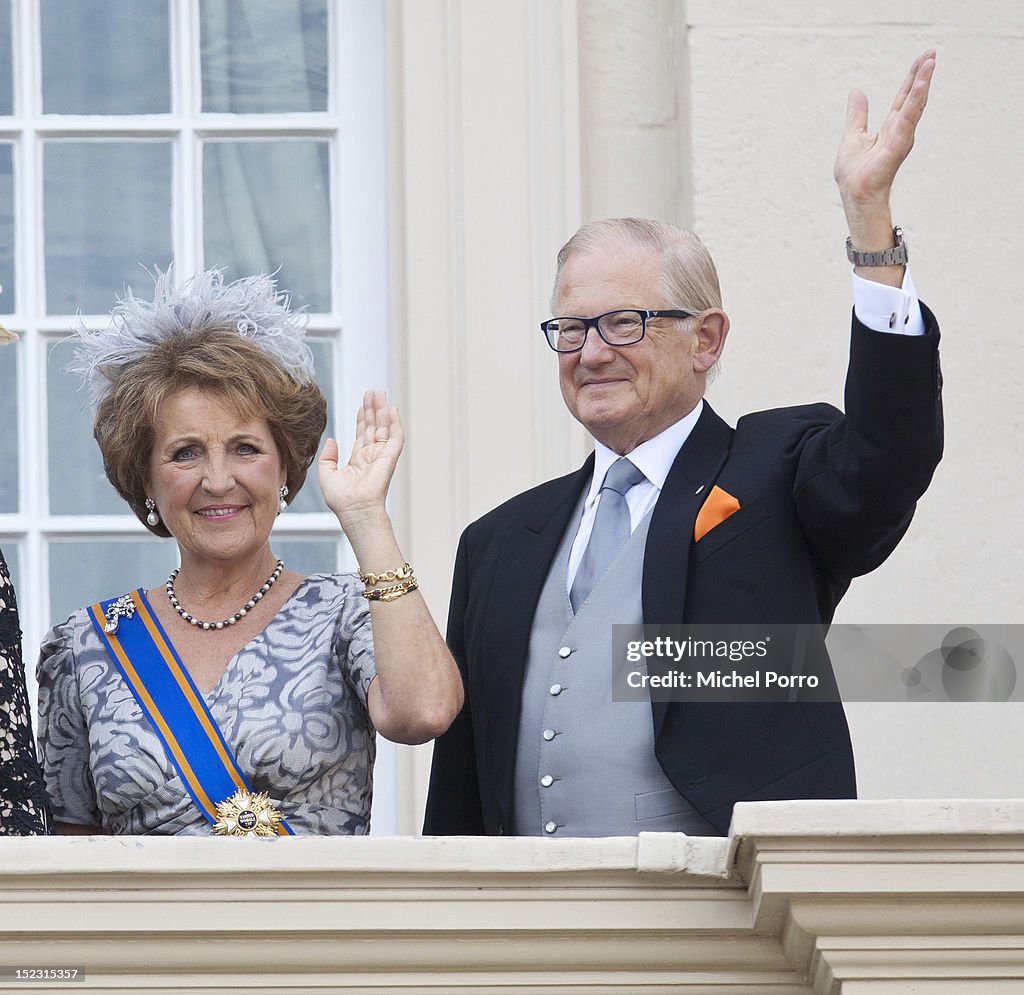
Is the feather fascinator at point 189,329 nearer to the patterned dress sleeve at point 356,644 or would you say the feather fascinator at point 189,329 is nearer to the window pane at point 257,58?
the patterned dress sleeve at point 356,644

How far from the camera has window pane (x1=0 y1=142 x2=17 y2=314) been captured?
4.36 meters

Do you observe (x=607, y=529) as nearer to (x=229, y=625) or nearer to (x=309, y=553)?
(x=229, y=625)

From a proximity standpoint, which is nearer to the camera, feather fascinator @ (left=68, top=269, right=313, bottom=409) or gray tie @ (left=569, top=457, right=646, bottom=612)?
gray tie @ (left=569, top=457, right=646, bottom=612)

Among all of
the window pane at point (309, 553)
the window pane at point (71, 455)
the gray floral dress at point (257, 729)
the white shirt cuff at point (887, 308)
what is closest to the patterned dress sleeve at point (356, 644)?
the gray floral dress at point (257, 729)

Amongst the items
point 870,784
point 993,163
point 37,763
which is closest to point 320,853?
point 37,763

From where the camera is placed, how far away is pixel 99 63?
14.6 ft

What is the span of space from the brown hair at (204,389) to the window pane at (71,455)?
1.17 metres

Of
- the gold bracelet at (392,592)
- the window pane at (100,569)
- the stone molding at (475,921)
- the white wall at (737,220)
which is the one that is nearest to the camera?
the stone molding at (475,921)

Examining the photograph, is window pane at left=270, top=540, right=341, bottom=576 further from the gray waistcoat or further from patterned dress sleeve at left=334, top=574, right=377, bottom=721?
the gray waistcoat

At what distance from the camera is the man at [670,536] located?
2.67 meters

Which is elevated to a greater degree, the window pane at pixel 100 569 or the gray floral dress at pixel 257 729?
the window pane at pixel 100 569

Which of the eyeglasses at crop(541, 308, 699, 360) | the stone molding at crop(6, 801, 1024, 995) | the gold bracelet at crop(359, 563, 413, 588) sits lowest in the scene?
the stone molding at crop(6, 801, 1024, 995)

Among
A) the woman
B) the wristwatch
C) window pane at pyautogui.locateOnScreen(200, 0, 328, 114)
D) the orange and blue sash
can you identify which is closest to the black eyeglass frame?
the woman

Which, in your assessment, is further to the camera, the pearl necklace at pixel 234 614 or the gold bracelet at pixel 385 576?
the pearl necklace at pixel 234 614
